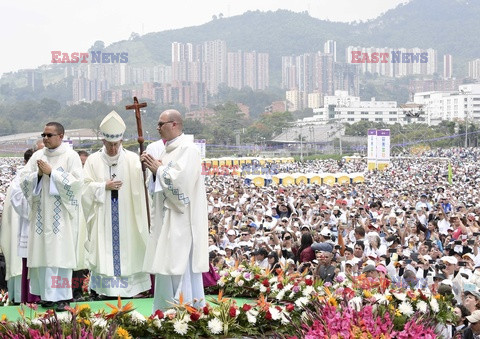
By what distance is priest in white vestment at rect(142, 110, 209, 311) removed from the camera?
21.8ft

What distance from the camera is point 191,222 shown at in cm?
678

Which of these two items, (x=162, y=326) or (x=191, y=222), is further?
(x=191, y=222)

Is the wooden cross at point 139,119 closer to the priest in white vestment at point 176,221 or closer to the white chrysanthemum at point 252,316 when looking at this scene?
the priest in white vestment at point 176,221

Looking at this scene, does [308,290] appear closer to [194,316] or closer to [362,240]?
[194,316]

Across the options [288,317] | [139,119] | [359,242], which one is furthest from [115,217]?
[359,242]

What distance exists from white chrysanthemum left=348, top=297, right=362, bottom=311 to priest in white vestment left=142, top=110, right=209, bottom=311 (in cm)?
121

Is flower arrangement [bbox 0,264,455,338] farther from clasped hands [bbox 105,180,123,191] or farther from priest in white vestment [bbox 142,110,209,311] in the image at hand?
clasped hands [bbox 105,180,123,191]

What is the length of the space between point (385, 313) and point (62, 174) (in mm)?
3031

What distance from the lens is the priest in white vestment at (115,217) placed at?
7711 mm

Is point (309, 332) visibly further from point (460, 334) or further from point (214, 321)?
point (460, 334)

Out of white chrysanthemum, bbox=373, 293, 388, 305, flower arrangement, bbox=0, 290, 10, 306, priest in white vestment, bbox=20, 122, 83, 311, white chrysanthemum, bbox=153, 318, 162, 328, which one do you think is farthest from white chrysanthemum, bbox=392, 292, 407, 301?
flower arrangement, bbox=0, 290, 10, 306

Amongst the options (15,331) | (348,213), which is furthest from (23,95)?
(15,331)

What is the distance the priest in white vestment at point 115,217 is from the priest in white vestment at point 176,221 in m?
0.92

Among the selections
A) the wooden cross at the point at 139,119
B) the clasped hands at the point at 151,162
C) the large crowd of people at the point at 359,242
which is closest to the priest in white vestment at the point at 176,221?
the clasped hands at the point at 151,162
